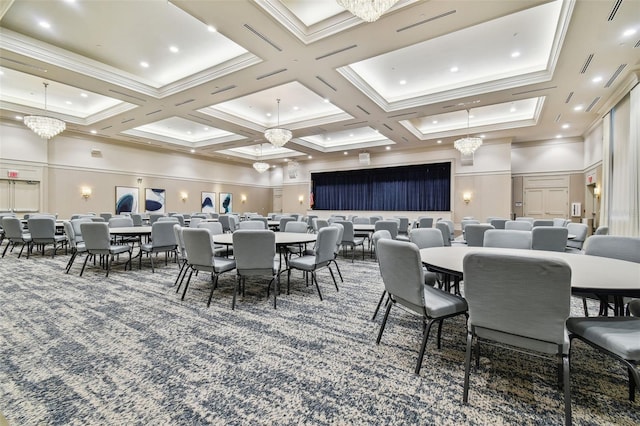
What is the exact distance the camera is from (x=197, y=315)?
125 inches

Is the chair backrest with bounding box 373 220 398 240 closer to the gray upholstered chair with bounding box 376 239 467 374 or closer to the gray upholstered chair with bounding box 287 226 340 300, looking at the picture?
the gray upholstered chair with bounding box 287 226 340 300

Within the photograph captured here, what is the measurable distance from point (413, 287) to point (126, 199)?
13.5 m

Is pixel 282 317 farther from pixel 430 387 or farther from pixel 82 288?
pixel 82 288

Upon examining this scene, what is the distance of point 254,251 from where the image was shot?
324 centimetres

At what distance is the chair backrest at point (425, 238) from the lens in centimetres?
359

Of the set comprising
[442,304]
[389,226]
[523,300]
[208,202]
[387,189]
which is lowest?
[442,304]

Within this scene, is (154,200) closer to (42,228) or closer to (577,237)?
(42,228)

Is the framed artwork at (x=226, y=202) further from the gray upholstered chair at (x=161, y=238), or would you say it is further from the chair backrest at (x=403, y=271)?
the chair backrest at (x=403, y=271)

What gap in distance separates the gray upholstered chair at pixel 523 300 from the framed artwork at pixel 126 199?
13859 mm

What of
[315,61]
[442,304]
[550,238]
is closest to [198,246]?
[442,304]

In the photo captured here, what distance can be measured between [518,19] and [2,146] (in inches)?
568

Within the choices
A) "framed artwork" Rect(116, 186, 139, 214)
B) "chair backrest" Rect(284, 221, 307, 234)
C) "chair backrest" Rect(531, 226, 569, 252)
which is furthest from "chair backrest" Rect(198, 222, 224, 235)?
"framed artwork" Rect(116, 186, 139, 214)

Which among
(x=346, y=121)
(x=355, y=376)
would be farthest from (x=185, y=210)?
(x=355, y=376)

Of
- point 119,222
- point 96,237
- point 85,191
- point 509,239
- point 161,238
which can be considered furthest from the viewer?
point 85,191
